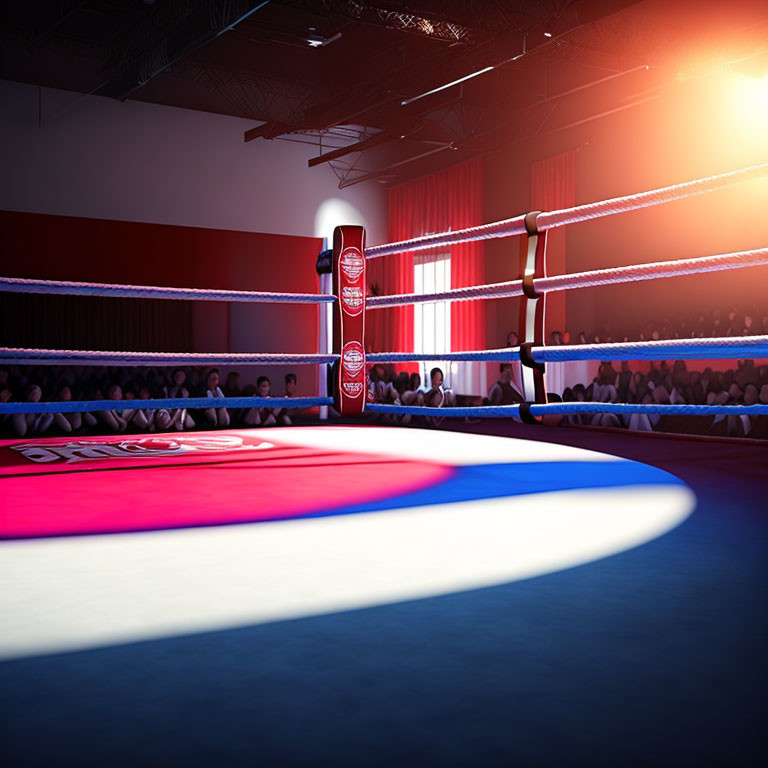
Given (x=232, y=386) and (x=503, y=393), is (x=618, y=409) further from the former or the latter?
(x=232, y=386)

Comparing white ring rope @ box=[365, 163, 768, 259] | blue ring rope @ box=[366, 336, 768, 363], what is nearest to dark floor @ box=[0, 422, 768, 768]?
blue ring rope @ box=[366, 336, 768, 363]

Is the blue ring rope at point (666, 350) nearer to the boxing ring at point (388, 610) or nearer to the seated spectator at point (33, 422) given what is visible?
the boxing ring at point (388, 610)

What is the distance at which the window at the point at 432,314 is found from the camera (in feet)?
38.0

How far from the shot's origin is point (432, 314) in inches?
469

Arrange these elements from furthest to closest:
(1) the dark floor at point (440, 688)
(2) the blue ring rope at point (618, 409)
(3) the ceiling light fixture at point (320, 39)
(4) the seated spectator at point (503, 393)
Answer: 1. (3) the ceiling light fixture at point (320, 39)
2. (4) the seated spectator at point (503, 393)
3. (2) the blue ring rope at point (618, 409)
4. (1) the dark floor at point (440, 688)

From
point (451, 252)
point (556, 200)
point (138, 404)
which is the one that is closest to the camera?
point (138, 404)

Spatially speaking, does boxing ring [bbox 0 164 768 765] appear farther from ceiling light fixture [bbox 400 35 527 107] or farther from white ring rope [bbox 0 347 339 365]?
ceiling light fixture [bbox 400 35 527 107]

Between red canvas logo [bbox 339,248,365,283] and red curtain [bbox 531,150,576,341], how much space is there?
18.5 ft

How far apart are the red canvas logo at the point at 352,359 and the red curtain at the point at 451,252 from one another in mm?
6790

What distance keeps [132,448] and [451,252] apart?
8235 millimetres

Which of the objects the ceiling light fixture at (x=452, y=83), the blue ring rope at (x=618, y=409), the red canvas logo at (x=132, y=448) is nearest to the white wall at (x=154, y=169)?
the ceiling light fixture at (x=452, y=83)

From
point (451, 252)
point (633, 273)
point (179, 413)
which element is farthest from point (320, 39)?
point (633, 273)

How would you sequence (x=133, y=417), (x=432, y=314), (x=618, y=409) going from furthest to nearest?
(x=432, y=314) → (x=133, y=417) → (x=618, y=409)

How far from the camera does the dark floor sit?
3.00 feet
